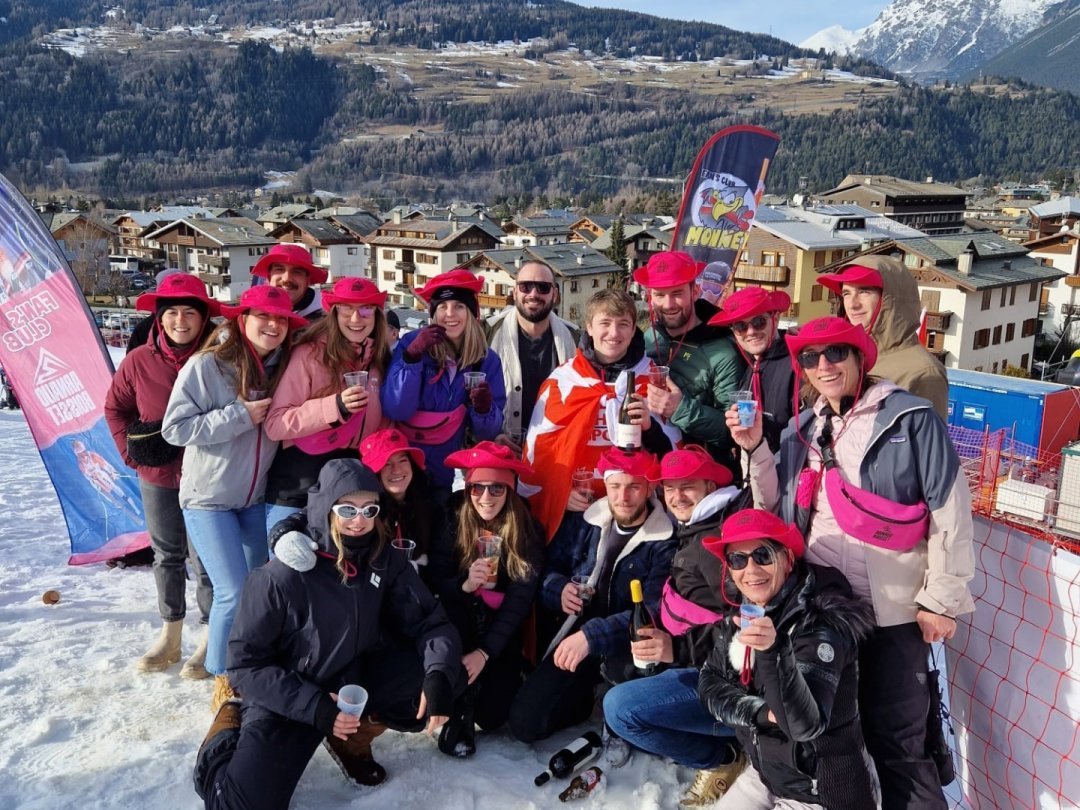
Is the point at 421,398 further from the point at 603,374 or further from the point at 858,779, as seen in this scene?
the point at 858,779

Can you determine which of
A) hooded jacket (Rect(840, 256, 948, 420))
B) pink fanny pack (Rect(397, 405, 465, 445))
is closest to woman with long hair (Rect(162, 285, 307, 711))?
pink fanny pack (Rect(397, 405, 465, 445))

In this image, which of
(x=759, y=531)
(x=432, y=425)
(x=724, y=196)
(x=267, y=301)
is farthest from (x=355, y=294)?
(x=724, y=196)

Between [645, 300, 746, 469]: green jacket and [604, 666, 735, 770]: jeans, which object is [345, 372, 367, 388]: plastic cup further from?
[604, 666, 735, 770]: jeans

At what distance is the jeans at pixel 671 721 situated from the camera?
10.8 feet

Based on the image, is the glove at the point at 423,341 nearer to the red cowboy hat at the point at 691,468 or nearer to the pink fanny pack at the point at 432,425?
the pink fanny pack at the point at 432,425

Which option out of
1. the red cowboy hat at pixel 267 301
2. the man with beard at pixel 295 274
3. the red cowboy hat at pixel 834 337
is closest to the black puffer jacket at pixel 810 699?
the red cowboy hat at pixel 834 337

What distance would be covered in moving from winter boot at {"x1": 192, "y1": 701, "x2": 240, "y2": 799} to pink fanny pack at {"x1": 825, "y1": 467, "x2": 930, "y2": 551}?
7.92 feet

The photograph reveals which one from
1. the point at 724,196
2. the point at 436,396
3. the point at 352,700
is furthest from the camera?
the point at 724,196

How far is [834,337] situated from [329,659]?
7.43ft

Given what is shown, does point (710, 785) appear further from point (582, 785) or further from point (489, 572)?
point (489, 572)

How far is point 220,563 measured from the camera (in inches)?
148

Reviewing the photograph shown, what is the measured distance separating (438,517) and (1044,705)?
2.52 meters

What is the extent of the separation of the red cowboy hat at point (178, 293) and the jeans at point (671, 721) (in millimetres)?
2588

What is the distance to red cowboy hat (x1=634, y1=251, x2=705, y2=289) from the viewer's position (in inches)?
159
